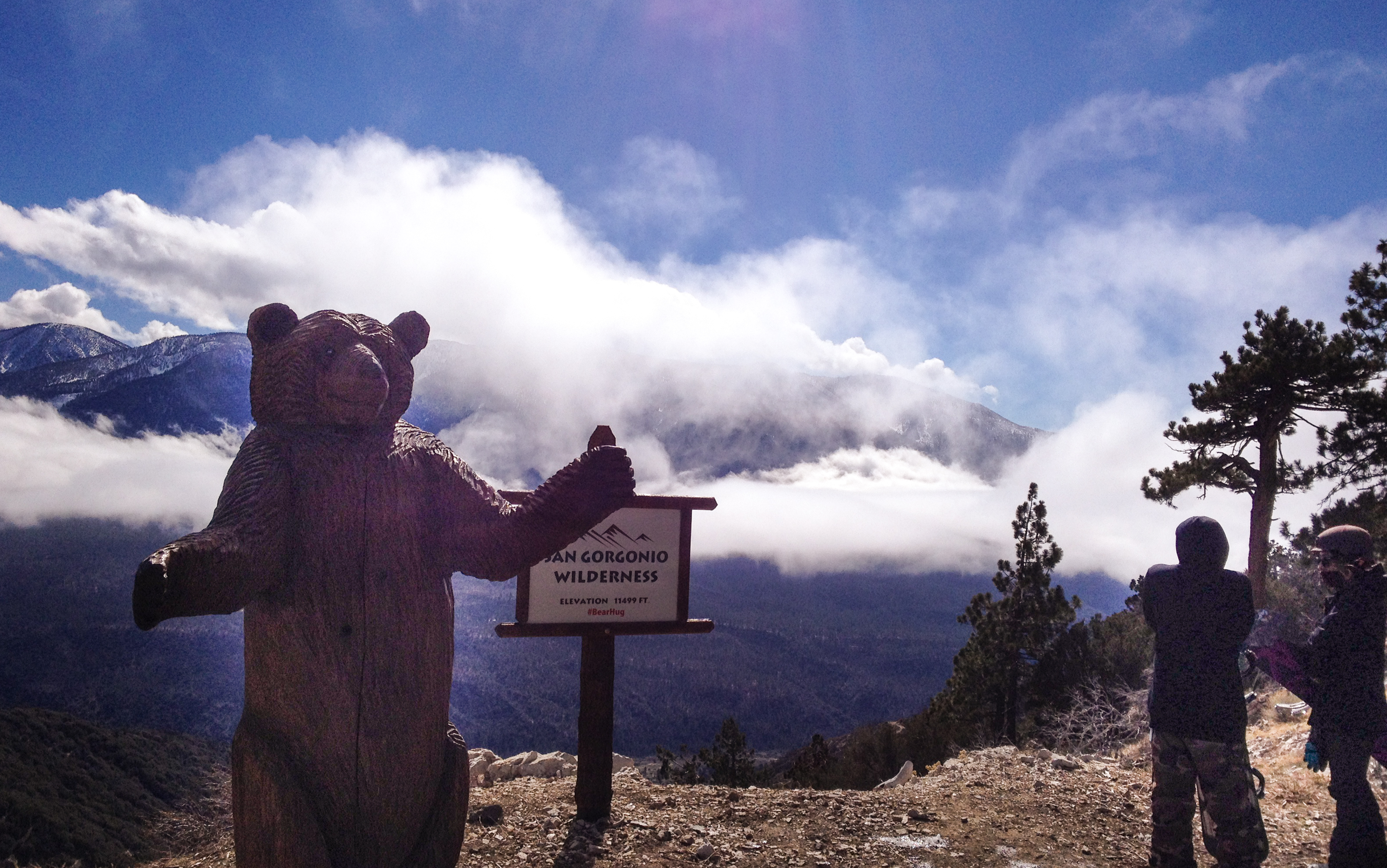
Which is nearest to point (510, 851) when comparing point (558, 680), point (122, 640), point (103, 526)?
point (558, 680)

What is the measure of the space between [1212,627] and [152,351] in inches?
8312

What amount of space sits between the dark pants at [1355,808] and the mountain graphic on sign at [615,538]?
4.65 meters

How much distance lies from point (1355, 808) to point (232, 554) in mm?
6118

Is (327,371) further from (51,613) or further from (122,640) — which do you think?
(51,613)

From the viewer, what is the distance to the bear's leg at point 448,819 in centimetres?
238

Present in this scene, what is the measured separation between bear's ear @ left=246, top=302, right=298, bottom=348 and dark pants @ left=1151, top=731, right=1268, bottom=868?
5016mm

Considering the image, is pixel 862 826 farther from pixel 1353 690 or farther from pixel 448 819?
pixel 448 819

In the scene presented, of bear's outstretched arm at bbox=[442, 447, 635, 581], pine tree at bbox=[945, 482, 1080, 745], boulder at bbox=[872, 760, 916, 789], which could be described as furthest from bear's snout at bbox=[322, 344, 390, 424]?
pine tree at bbox=[945, 482, 1080, 745]

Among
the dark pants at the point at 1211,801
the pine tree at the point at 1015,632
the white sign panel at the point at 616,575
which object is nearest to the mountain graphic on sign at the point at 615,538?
the white sign panel at the point at 616,575

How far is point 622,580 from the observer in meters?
5.70

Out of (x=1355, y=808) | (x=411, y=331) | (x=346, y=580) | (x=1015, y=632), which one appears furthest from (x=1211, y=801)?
(x=1015, y=632)

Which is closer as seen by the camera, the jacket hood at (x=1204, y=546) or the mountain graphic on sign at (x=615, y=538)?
the jacket hood at (x=1204, y=546)

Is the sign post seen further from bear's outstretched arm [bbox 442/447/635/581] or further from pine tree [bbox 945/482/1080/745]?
pine tree [bbox 945/482/1080/745]

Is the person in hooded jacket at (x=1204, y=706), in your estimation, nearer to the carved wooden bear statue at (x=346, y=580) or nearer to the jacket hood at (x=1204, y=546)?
the jacket hood at (x=1204, y=546)
